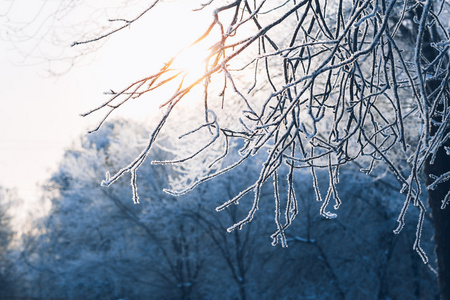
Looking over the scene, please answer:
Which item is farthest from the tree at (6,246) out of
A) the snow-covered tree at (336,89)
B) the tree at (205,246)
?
the snow-covered tree at (336,89)

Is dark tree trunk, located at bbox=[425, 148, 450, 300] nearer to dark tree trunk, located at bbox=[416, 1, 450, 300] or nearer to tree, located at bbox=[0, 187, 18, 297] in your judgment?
dark tree trunk, located at bbox=[416, 1, 450, 300]

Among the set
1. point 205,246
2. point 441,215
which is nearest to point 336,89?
point 441,215

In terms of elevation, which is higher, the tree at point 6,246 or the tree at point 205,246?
the tree at point 6,246

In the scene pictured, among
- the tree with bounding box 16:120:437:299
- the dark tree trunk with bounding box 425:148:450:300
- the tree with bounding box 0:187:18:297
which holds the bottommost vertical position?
the dark tree trunk with bounding box 425:148:450:300

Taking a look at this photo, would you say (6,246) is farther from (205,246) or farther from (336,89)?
(336,89)

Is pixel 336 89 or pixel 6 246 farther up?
pixel 6 246

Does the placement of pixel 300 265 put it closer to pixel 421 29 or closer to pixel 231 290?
pixel 231 290

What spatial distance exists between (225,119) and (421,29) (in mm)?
4924

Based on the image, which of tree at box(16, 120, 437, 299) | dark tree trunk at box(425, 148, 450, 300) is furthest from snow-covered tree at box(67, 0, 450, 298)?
tree at box(16, 120, 437, 299)

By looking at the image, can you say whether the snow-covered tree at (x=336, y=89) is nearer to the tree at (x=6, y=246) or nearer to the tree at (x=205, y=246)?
the tree at (x=205, y=246)

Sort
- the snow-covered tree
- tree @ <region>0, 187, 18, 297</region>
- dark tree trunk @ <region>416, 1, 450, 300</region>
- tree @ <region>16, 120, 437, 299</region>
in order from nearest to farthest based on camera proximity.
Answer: the snow-covered tree < dark tree trunk @ <region>416, 1, 450, 300</region> < tree @ <region>16, 120, 437, 299</region> < tree @ <region>0, 187, 18, 297</region>

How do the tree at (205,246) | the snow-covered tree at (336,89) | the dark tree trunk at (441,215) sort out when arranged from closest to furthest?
the snow-covered tree at (336,89), the dark tree trunk at (441,215), the tree at (205,246)

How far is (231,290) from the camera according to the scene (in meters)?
19.4

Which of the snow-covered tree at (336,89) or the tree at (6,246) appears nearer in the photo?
the snow-covered tree at (336,89)
